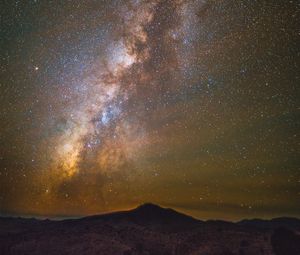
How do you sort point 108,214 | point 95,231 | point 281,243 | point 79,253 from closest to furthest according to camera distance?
point 79,253
point 281,243
point 95,231
point 108,214

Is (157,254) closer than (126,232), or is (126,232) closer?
(157,254)

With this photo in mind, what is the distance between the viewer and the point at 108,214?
13288 cm

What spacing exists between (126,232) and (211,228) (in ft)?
75.9

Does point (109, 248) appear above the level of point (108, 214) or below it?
below

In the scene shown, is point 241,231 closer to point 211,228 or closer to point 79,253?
point 211,228

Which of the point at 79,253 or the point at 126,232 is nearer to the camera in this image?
the point at 79,253

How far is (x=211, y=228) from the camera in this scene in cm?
9812

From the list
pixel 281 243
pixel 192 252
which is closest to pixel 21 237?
pixel 192 252

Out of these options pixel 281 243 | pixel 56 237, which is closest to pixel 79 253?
pixel 56 237

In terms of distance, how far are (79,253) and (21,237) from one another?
19918 mm

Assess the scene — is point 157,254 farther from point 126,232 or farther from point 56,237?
point 56,237

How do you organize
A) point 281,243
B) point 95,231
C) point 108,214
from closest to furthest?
1. point 281,243
2. point 95,231
3. point 108,214

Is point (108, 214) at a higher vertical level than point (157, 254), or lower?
higher

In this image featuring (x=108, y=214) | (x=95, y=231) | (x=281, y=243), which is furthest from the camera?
(x=108, y=214)
